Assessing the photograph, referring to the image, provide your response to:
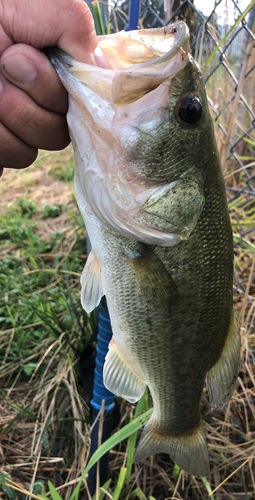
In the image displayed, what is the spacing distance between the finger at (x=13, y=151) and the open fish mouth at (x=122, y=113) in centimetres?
17

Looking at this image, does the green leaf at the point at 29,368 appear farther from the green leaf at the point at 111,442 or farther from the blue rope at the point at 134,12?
the blue rope at the point at 134,12

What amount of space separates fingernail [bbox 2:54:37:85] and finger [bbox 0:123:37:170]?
0.47 ft

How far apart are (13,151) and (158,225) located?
1.58ft

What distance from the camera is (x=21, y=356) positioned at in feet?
6.63

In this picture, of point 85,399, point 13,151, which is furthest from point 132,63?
point 85,399

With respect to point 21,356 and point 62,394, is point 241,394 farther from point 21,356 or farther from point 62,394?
point 21,356

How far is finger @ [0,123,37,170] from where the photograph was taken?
37.0 inches

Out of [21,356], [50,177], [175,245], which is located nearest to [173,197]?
[175,245]

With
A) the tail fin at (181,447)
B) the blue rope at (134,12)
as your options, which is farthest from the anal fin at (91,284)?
the blue rope at (134,12)

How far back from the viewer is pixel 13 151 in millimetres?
979

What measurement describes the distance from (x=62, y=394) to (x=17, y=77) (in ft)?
5.36

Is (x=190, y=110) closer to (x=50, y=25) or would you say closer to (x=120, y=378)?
(x=50, y=25)

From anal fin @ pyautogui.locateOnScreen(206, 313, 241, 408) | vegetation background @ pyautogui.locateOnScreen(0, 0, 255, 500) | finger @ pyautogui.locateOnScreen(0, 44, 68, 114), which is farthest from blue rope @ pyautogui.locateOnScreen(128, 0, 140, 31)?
anal fin @ pyautogui.locateOnScreen(206, 313, 241, 408)

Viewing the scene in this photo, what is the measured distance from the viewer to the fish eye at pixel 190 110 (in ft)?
2.85
